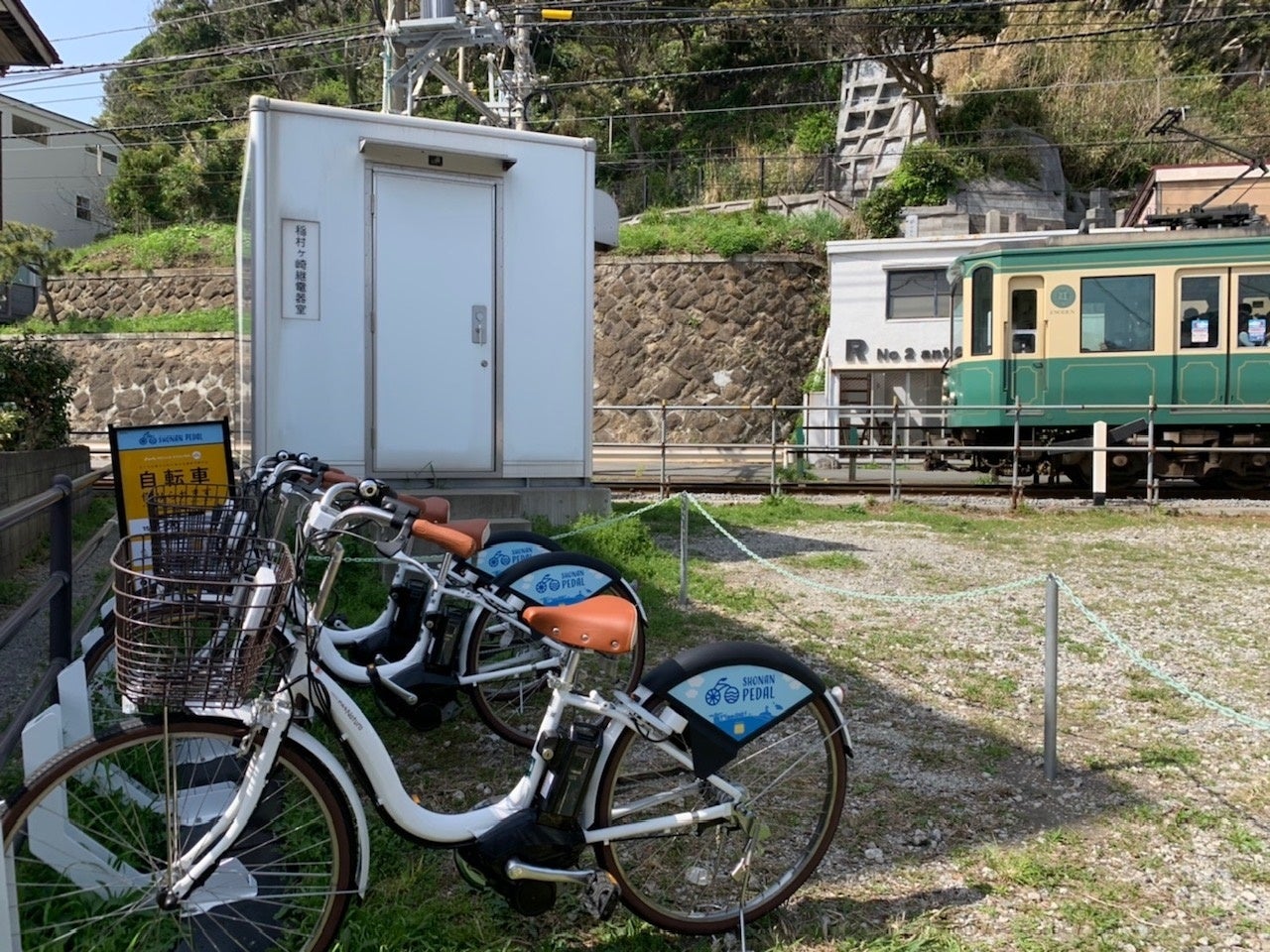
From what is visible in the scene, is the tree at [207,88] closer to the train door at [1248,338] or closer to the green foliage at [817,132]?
the green foliage at [817,132]

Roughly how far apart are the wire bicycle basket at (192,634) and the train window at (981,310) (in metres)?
14.4

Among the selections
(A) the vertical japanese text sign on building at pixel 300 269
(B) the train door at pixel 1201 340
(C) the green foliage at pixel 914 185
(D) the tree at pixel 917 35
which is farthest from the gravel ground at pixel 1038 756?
(D) the tree at pixel 917 35

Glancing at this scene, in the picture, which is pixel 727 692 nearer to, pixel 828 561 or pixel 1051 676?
pixel 1051 676

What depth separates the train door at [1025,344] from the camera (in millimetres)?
15141

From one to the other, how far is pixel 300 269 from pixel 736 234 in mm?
19954

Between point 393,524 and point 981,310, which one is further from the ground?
point 981,310

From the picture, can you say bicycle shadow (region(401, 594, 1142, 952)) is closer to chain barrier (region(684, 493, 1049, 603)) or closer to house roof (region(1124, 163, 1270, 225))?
chain barrier (region(684, 493, 1049, 603))

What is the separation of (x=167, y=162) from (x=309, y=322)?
29.9 metres

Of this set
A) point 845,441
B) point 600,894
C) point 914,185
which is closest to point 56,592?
point 600,894

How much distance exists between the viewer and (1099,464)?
1373 centimetres

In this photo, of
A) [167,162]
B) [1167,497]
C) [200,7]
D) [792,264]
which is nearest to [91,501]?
[1167,497]

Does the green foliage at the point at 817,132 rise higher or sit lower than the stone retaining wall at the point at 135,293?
higher

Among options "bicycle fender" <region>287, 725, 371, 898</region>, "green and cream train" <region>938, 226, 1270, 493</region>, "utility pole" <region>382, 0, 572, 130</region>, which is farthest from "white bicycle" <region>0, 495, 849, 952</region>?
"utility pole" <region>382, 0, 572, 130</region>

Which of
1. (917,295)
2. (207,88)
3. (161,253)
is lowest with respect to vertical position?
(917,295)
